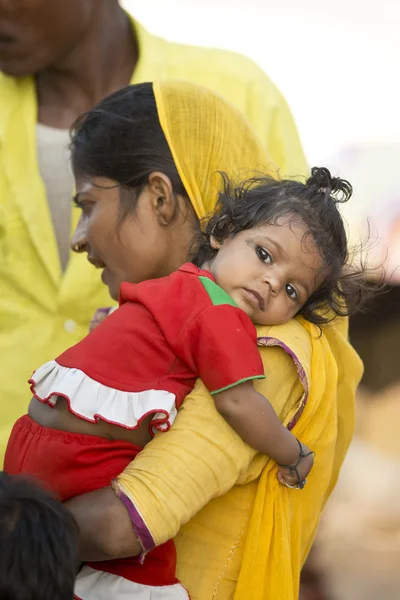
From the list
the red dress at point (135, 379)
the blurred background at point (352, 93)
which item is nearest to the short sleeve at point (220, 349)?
the red dress at point (135, 379)

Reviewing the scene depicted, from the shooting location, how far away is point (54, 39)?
2682mm

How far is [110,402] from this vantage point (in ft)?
5.27

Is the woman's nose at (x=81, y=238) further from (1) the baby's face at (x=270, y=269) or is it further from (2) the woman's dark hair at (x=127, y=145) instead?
(1) the baby's face at (x=270, y=269)

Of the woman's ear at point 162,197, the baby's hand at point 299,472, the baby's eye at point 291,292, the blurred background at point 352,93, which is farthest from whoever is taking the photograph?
the blurred background at point 352,93

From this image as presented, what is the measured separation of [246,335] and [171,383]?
0.16 m

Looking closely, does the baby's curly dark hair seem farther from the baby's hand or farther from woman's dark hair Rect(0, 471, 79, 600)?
woman's dark hair Rect(0, 471, 79, 600)

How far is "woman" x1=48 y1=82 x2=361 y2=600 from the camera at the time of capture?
61.7 inches

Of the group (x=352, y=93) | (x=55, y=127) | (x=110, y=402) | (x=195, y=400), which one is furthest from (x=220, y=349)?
(x=352, y=93)

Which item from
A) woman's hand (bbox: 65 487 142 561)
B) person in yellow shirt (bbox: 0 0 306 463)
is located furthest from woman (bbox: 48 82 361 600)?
person in yellow shirt (bbox: 0 0 306 463)

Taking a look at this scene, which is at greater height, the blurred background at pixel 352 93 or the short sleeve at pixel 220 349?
the short sleeve at pixel 220 349

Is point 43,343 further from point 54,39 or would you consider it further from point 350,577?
point 350,577

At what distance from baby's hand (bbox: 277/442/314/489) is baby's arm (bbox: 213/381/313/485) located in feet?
0.19

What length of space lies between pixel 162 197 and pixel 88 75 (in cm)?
98

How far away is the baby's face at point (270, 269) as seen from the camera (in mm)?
1773
